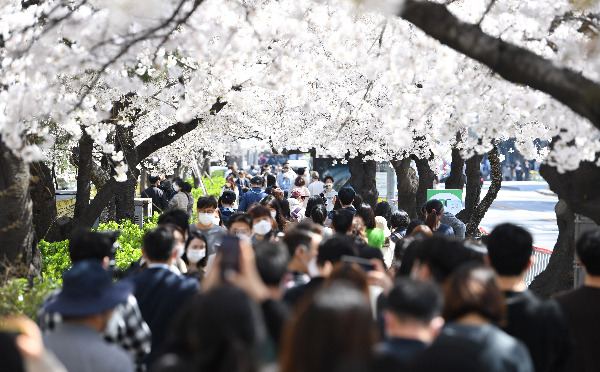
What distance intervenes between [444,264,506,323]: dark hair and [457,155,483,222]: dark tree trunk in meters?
10.9

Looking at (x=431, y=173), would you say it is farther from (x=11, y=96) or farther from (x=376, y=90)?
(x=11, y=96)

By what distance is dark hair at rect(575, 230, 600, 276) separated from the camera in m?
4.23

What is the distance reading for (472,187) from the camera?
1420cm

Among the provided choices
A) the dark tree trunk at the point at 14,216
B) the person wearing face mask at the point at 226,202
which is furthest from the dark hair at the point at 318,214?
the dark tree trunk at the point at 14,216

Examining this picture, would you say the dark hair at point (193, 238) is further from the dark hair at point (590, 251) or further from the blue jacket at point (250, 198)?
the blue jacket at point (250, 198)

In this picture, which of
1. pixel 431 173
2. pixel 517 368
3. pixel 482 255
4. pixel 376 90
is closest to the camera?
Answer: pixel 517 368

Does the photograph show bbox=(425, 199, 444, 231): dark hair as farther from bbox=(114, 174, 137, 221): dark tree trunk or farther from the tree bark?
bbox=(114, 174, 137, 221): dark tree trunk

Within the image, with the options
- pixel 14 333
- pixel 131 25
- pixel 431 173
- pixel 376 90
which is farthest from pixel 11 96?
pixel 431 173

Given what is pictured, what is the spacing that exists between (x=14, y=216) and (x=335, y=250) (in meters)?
3.79

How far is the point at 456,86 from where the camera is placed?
674 centimetres

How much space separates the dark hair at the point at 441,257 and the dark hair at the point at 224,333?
171cm

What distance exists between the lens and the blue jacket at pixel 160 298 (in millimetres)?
4578

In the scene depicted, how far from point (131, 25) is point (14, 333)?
12.5ft

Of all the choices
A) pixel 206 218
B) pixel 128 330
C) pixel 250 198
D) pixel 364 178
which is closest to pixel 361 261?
pixel 128 330
